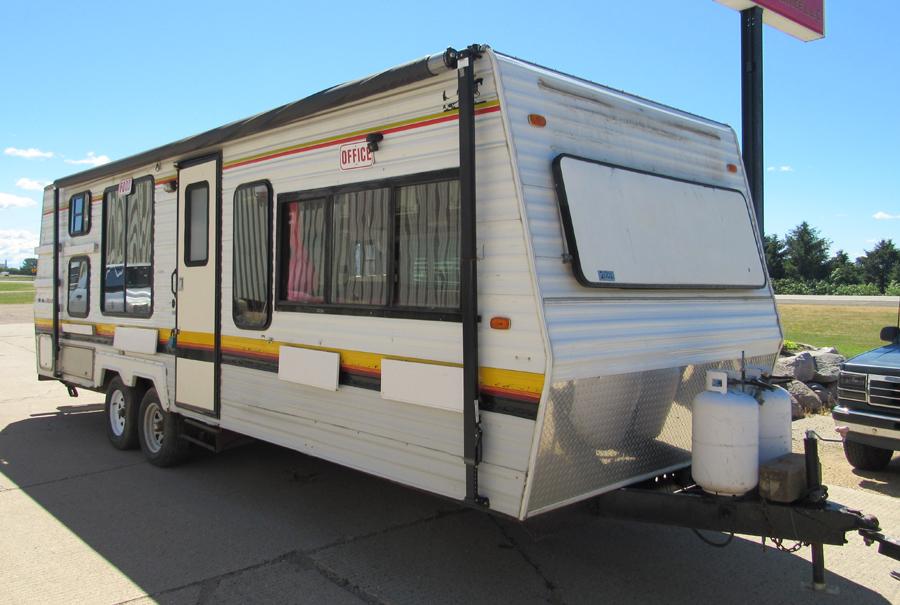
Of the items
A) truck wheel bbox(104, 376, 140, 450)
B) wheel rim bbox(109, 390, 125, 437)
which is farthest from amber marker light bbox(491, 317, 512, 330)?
wheel rim bbox(109, 390, 125, 437)

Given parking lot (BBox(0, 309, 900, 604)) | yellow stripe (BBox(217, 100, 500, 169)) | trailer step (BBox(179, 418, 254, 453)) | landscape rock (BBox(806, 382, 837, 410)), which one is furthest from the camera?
landscape rock (BBox(806, 382, 837, 410))

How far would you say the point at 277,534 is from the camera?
4.86 m

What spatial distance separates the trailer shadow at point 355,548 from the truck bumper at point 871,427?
1771 mm

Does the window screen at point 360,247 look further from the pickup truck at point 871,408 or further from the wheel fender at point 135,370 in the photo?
the pickup truck at point 871,408

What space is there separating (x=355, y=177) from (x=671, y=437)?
2395mm

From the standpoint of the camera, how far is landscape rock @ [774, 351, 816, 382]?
887 centimetres

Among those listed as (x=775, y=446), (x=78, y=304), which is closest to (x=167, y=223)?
(x=78, y=304)

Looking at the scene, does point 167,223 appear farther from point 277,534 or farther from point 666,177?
point 666,177

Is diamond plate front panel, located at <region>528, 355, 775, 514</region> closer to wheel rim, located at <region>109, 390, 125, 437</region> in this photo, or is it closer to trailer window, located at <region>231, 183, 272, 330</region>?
trailer window, located at <region>231, 183, 272, 330</region>

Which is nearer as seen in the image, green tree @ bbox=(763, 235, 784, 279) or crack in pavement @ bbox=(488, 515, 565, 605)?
crack in pavement @ bbox=(488, 515, 565, 605)

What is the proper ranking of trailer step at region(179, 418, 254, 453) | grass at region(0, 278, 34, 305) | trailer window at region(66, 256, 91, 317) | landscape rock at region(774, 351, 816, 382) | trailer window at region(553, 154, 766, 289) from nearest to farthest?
1. trailer window at region(553, 154, 766, 289)
2. trailer step at region(179, 418, 254, 453)
3. trailer window at region(66, 256, 91, 317)
4. landscape rock at region(774, 351, 816, 382)
5. grass at region(0, 278, 34, 305)

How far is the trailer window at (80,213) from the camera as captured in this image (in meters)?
7.54

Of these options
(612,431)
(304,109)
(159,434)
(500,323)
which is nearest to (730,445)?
(612,431)

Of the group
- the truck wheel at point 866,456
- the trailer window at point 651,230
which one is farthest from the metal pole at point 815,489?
the truck wheel at point 866,456
